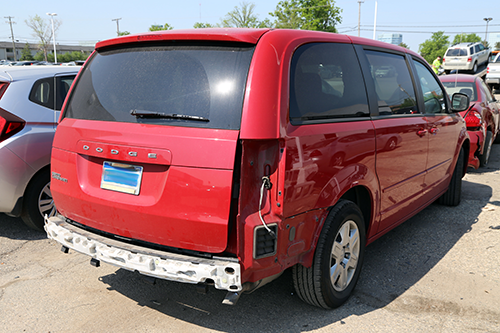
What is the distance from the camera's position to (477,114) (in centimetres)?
741

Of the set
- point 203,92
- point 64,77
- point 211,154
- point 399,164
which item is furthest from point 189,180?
point 64,77

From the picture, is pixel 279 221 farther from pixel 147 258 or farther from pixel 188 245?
pixel 147 258

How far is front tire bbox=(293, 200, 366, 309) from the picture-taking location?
9.43 ft

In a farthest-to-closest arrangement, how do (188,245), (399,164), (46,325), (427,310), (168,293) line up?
(399,164), (168,293), (427,310), (46,325), (188,245)

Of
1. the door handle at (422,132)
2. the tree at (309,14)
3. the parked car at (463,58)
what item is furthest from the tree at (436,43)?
the door handle at (422,132)

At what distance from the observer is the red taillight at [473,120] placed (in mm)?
7341

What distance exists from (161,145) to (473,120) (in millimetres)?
6580

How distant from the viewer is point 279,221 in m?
2.46

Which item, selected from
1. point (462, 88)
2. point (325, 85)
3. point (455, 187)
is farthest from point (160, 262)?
point (462, 88)

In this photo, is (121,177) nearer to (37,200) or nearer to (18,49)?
(37,200)

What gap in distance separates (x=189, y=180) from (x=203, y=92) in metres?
0.52

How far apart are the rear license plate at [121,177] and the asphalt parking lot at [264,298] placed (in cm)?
100

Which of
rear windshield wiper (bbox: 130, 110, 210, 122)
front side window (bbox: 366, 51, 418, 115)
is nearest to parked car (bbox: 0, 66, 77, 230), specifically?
rear windshield wiper (bbox: 130, 110, 210, 122)

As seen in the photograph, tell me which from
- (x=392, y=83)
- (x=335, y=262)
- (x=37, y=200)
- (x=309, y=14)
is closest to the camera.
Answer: (x=335, y=262)
